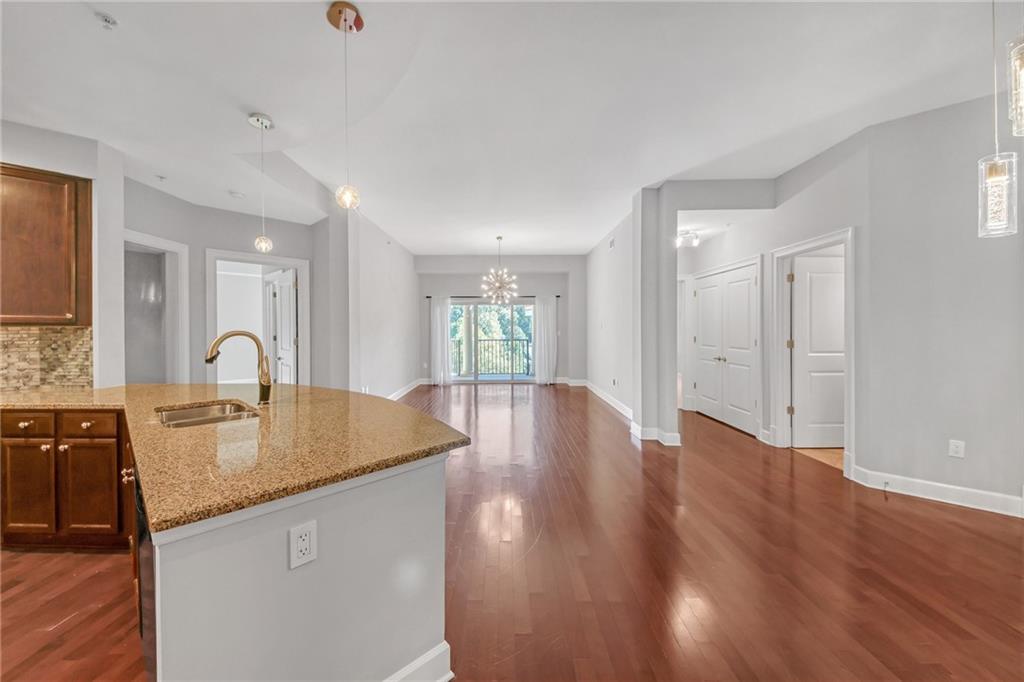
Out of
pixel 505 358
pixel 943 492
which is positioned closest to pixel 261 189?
pixel 943 492

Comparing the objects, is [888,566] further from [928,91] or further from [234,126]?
[234,126]

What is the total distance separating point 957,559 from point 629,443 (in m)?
2.72

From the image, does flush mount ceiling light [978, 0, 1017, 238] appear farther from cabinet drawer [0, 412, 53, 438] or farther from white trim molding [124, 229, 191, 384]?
white trim molding [124, 229, 191, 384]

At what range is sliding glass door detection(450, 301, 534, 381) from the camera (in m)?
10.0

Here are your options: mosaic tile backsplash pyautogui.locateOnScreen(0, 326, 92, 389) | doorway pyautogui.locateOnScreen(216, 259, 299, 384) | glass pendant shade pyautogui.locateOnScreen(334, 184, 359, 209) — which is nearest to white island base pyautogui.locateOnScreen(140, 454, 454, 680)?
glass pendant shade pyautogui.locateOnScreen(334, 184, 359, 209)

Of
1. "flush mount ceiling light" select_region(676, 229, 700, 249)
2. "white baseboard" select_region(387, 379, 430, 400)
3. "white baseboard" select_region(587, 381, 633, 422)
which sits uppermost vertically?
"flush mount ceiling light" select_region(676, 229, 700, 249)

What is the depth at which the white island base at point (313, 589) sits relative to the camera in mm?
1023

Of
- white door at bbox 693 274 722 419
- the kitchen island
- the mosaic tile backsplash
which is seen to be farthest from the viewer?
white door at bbox 693 274 722 419

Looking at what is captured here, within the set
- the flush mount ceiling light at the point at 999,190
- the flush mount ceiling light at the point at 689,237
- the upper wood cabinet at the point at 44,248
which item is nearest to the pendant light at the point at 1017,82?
the flush mount ceiling light at the point at 999,190

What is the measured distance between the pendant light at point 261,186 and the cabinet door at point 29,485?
200 cm

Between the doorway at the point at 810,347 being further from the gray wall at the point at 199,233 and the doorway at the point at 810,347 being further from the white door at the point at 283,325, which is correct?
the white door at the point at 283,325

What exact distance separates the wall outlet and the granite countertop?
0.16 m

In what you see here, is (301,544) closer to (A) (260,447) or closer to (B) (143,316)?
(A) (260,447)

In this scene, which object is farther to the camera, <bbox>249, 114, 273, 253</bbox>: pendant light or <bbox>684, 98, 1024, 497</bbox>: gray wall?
<bbox>684, 98, 1024, 497</bbox>: gray wall
